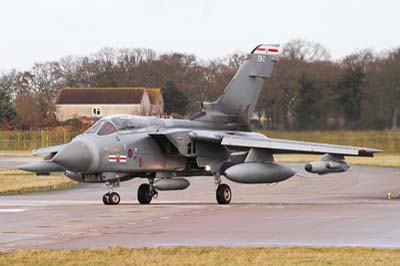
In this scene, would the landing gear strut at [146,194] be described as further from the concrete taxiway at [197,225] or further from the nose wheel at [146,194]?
the concrete taxiway at [197,225]

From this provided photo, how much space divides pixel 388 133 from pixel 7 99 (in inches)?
2037

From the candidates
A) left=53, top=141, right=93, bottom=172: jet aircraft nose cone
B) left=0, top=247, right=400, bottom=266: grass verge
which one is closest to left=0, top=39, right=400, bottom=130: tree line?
left=53, top=141, right=93, bottom=172: jet aircraft nose cone

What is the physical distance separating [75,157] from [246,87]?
23.6 feet

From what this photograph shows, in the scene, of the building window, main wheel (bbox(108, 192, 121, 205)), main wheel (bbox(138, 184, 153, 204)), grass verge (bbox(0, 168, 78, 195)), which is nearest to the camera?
main wheel (bbox(108, 192, 121, 205))

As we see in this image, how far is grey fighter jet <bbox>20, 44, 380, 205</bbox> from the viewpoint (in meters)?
23.9

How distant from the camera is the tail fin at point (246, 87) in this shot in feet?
91.7

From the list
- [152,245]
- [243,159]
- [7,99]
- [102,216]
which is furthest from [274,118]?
[7,99]

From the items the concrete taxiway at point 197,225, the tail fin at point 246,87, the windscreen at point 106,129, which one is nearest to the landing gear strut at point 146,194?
the concrete taxiway at point 197,225

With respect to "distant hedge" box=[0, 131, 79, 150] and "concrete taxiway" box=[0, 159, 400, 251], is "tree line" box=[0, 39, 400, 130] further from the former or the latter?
"concrete taxiway" box=[0, 159, 400, 251]

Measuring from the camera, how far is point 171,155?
84.0 feet

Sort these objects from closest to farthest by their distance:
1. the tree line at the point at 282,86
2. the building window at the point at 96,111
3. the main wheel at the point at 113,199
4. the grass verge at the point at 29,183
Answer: the main wheel at the point at 113,199 < the grass verge at the point at 29,183 < the tree line at the point at 282,86 < the building window at the point at 96,111

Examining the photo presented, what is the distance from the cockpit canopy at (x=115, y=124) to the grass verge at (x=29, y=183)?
926 centimetres

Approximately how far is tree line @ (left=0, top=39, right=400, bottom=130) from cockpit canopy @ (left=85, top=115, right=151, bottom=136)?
19.7 m

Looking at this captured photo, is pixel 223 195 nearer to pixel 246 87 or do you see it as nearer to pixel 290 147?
pixel 290 147
